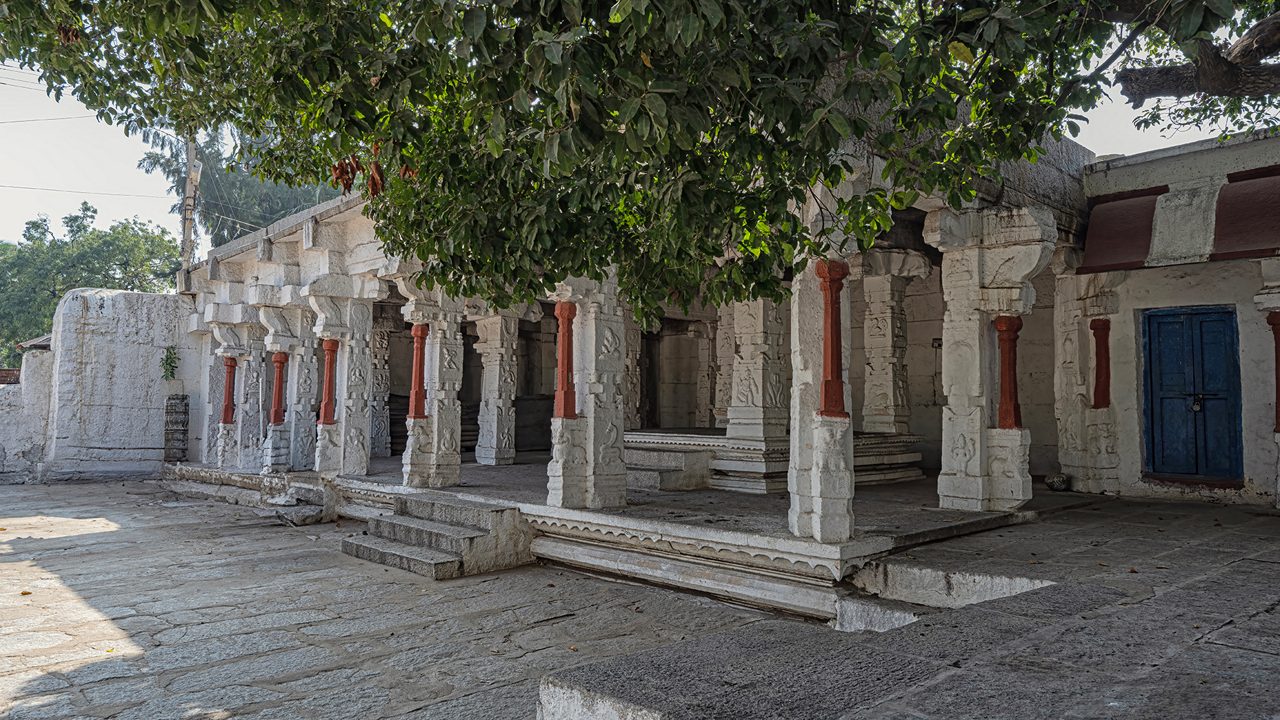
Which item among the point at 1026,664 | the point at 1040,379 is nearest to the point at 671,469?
the point at 1040,379

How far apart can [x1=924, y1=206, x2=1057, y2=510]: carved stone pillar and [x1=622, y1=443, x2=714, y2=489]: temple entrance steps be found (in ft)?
9.90

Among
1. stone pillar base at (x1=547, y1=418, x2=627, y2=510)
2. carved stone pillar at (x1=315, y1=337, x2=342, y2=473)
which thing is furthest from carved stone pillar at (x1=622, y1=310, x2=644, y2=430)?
stone pillar base at (x1=547, y1=418, x2=627, y2=510)

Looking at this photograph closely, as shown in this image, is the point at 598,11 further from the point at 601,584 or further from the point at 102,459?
the point at 102,459

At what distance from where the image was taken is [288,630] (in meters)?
5.23

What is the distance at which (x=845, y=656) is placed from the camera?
2676mm

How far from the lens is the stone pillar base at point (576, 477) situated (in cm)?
737

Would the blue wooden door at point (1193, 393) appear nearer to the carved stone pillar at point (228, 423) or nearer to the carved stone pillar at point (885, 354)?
the carved stone pillar at point (885, 354)

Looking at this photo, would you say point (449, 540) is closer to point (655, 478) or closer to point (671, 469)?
point (655, 478)

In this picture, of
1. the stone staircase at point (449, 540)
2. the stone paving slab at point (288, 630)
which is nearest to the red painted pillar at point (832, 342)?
the stone paving slab at point (288, 630)

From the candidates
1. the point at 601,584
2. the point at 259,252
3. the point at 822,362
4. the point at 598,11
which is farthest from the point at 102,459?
the point at 598,11

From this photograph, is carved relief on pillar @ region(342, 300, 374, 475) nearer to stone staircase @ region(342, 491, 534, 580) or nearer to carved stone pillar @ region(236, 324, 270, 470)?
stone staircase @ region(342, 491, 534, 580)

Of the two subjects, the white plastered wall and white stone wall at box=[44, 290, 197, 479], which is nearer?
the white plastered wall

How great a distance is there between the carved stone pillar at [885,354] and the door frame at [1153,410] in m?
2.69

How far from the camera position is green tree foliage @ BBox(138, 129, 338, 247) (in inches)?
1264
